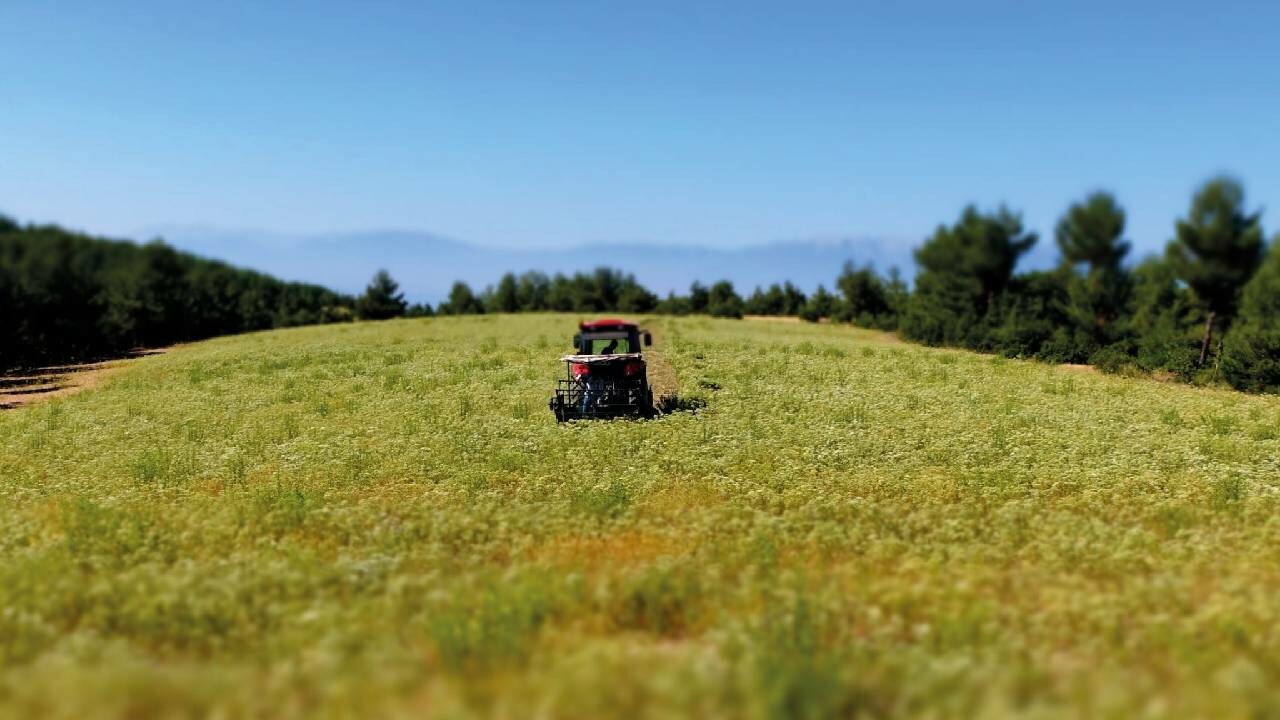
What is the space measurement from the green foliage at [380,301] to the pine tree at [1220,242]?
87.0 meters

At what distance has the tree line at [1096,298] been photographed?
124 feet

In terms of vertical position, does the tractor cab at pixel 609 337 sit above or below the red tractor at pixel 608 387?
above

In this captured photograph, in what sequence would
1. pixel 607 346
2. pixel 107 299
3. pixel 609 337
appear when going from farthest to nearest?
pixel 107 299 → pixel 607 346 → pixel 609 337

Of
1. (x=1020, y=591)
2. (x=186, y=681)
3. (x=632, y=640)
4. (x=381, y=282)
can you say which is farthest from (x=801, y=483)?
(x=381, y=282)

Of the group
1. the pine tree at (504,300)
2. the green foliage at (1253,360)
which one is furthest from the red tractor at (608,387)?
the pine tree at (504,300)

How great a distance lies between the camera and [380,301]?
99.1 m

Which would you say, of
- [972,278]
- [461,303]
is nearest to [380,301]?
[461,303]

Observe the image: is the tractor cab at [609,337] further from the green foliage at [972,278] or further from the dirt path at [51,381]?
the green foliage at [972,278]

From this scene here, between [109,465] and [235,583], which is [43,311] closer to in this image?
[109,465]

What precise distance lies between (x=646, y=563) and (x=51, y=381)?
1618 inches

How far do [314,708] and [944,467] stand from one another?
544 inches

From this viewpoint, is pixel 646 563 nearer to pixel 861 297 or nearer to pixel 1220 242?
pixel 1220 242

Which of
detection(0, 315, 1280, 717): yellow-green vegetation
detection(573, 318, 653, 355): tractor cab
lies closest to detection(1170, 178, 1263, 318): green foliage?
detection(0, 315, 1280, 717): yellow-green vegetation

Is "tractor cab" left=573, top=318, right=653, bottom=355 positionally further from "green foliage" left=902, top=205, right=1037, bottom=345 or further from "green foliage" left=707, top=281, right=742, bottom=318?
"green foliage" left=707, top=281, right=742, bottom=318
